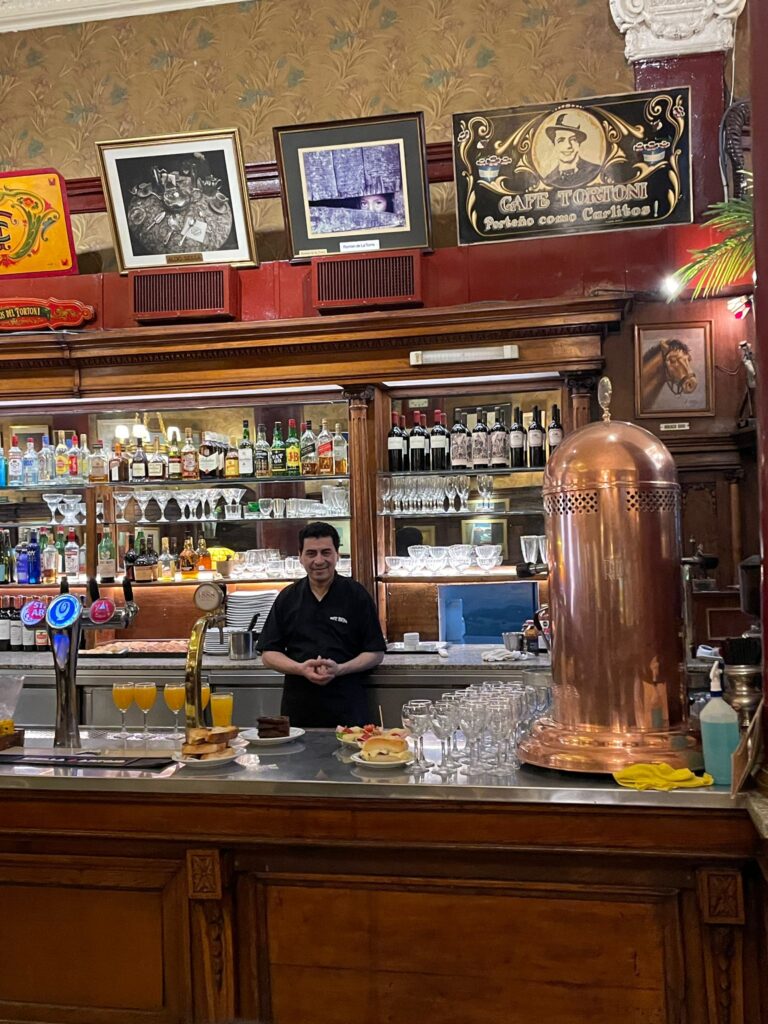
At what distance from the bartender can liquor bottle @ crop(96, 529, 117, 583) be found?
5.82ft

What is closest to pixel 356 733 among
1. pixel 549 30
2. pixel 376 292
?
pixel 376 292

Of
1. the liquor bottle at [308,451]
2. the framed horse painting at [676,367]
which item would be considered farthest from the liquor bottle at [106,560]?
the framed horse painting at [676,367]

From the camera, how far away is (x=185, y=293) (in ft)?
17.1

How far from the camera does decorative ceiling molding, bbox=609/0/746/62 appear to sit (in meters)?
5.27

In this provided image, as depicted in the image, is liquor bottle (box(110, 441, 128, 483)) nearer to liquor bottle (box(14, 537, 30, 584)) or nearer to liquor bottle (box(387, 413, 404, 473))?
liquor bottle (box(14, 537, 30, 584))

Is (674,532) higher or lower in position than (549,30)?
lower

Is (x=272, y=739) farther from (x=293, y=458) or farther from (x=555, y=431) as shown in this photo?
(x=555, y=431)

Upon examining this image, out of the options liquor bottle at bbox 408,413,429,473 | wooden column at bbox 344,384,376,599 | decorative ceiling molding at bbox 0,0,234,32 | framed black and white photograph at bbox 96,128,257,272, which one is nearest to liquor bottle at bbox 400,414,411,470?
liquor bottle at bbox 408,413,429,473

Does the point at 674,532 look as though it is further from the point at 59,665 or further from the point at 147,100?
the point at 147,100

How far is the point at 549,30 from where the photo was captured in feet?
18.4

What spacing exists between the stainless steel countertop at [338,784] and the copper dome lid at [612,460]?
69cm

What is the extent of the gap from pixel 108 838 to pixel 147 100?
510cm

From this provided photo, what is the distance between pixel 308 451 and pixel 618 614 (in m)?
3.26

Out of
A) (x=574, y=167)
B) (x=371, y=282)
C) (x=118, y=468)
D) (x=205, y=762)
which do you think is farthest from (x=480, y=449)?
(x=205, y=762)
